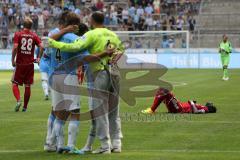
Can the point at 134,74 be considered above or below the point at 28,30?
below

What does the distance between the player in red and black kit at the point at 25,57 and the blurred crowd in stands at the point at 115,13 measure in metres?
32.6

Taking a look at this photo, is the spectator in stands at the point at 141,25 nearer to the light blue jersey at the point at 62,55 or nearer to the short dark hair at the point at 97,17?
the light blue jersey at the point at 62,55

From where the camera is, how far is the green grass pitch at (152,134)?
42.5ft

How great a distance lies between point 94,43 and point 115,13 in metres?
42.8

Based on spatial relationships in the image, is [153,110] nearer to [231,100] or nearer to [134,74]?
[231,100]

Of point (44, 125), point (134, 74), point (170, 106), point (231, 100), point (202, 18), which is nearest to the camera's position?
point (44, 125)

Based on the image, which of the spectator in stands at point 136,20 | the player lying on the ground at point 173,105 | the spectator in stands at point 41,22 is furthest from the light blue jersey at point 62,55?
the spectator in stands at point 136,20

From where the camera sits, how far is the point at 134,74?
38.3 metres

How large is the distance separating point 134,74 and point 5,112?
18.0 meters

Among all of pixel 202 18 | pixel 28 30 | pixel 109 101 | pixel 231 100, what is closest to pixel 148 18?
pixel 202 18

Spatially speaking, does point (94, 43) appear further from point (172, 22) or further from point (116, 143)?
point (172, 22)

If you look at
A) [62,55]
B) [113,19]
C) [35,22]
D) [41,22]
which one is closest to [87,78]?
[62,55]

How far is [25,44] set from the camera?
20.6 meters

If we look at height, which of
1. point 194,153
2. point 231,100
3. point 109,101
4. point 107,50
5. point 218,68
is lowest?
point 218,68
